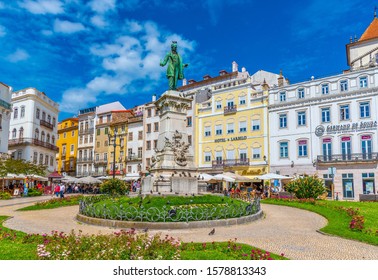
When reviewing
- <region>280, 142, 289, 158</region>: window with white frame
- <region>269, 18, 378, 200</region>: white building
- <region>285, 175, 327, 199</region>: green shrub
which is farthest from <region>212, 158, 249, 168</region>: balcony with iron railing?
<region>285, 175, 327, 199</region>: green shrub

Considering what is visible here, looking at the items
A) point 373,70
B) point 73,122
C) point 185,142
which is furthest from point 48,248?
point 73,122

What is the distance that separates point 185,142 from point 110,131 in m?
43.3

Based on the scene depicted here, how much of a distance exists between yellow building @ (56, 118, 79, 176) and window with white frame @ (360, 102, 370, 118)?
51302 mm

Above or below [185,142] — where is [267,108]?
above

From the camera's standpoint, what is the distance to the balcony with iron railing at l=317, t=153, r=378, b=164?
114ft

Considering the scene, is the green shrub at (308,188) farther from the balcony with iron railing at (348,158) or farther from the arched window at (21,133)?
the arched window at (21,133)

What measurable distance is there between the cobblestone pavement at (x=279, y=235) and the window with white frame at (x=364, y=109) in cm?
2518

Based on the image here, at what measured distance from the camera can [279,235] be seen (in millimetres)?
10586

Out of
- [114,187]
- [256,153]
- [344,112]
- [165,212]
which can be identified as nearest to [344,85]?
[344,112]

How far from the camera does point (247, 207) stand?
14180mm

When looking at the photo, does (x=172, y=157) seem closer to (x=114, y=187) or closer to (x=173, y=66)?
(x=173, y=66)

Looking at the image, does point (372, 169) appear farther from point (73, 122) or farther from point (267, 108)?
point (73, 122)

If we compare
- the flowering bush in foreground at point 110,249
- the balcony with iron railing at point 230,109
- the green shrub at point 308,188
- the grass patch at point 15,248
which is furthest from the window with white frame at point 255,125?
the flowering bush in foreground at point 110,249

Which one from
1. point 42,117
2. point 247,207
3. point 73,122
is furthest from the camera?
point 73,122
